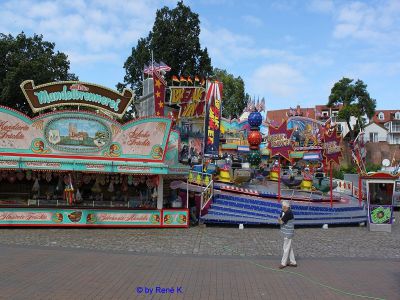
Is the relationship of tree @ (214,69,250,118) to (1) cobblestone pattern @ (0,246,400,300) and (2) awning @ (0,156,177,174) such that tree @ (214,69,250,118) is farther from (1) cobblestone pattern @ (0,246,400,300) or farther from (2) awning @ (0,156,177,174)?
(1) cobblestone pattern @ (0,246,400,300)

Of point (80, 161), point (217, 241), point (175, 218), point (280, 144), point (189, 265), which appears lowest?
point (217, 241)

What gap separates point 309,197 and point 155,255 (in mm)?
12494

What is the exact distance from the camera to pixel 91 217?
16.6m

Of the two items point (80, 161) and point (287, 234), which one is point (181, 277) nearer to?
point (287, 234)

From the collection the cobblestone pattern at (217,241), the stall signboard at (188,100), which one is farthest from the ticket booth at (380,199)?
the stall signboard at (188,100)

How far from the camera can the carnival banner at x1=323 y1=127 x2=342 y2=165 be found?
20.9 m

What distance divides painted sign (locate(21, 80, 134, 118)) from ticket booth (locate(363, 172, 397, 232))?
11.1 metres

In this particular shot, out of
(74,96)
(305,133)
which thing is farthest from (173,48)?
(74,96)

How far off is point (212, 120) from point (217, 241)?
660 centimetres

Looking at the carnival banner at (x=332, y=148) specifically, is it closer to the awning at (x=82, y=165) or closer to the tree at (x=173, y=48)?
the awning at (x=82, y=165)

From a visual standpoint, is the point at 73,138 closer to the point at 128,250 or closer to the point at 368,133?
the point at 128,250

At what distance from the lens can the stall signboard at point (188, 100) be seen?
30.7 m

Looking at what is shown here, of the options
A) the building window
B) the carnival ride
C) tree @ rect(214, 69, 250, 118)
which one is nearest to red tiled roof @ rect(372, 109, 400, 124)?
the building window

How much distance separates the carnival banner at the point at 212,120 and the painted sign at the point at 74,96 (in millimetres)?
3927
